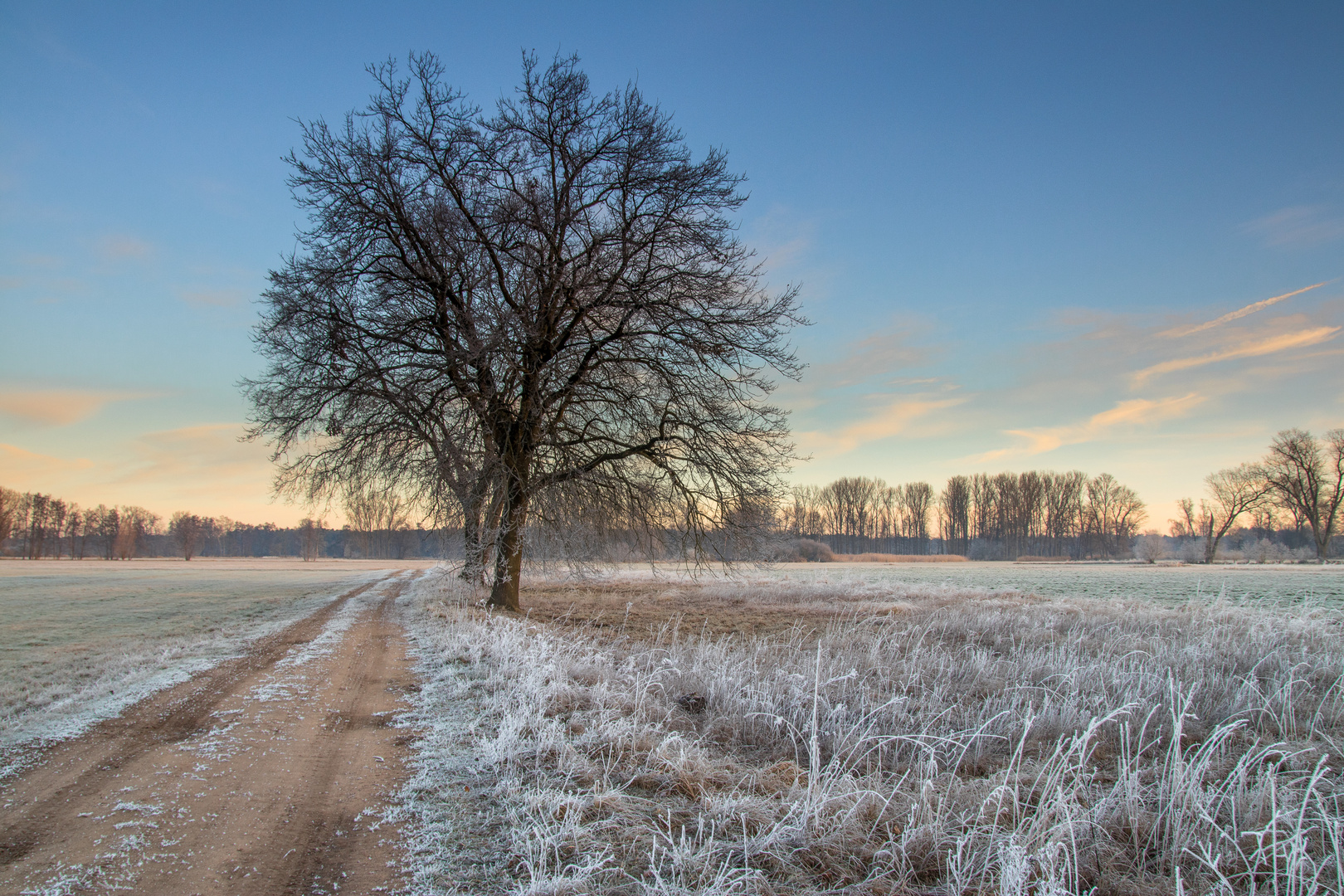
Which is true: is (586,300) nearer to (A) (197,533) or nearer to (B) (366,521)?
(B) (366,521)

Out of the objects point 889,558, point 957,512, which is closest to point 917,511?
point 957,512

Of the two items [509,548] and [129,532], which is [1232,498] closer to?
[509,548]

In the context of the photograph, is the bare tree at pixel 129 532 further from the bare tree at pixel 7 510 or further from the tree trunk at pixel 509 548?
the tree trunk at pixel 509 548

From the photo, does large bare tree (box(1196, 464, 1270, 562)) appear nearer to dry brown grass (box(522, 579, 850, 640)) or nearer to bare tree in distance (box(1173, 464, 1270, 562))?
bare tree in distance (box(1173, 464, 1270, 562))

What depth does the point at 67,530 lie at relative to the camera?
3383 inches

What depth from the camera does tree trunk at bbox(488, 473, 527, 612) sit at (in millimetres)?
11985

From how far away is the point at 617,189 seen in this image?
502 inches

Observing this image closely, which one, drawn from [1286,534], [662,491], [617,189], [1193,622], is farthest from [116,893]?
[1286,534]

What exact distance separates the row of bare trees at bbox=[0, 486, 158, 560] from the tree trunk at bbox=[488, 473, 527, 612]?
96.8 m

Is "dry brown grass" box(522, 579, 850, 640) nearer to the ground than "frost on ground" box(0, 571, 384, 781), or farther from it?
nearer to the ground

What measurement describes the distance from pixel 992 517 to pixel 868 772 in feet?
337

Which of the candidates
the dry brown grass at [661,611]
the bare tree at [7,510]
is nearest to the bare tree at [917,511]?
the dry brown grass at [661,611]

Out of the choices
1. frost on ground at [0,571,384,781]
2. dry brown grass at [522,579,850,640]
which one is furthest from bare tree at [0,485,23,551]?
dry brown grass at [522,579,850,640]

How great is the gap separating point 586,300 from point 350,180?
5.54 m
